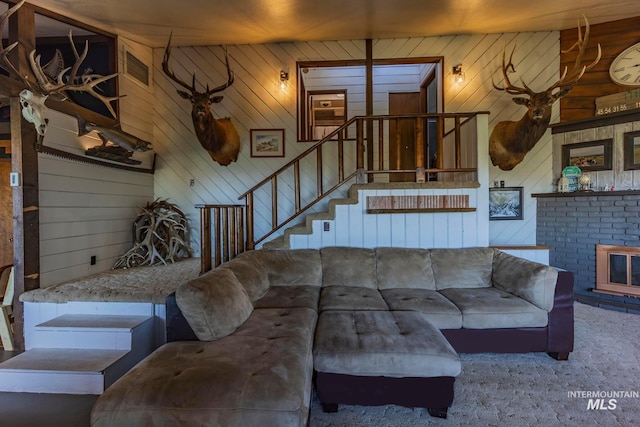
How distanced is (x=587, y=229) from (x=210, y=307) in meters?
5.02

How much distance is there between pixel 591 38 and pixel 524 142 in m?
1.87

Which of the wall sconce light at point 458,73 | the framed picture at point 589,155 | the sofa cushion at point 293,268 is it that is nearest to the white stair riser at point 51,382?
the sofa cushion at point 293,268

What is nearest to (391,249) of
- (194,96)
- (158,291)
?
(158,291)

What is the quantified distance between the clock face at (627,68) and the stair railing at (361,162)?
82.7 inches

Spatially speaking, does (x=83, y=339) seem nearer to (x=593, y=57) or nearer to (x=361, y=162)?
(x=361, y=162)

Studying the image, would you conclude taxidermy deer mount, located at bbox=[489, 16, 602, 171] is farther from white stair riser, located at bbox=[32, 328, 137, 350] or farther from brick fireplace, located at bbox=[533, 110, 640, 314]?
white stair riser, located at bbox=[32, 328, 137, 350]

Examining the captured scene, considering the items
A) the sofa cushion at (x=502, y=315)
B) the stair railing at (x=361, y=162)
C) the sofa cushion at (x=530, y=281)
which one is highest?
the stair railing at (x=361, y=162)

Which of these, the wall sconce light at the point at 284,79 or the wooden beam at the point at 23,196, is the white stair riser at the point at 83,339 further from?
the wall sconce light at the point at 284,79

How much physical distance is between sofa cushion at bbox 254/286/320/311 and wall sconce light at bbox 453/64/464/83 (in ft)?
12.9

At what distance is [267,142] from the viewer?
497 cm

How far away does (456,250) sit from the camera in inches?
131

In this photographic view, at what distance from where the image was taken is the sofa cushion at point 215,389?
A: 1.35m

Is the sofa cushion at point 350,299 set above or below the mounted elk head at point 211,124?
below

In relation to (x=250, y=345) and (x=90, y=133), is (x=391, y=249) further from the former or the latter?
(x=90, y=133)
